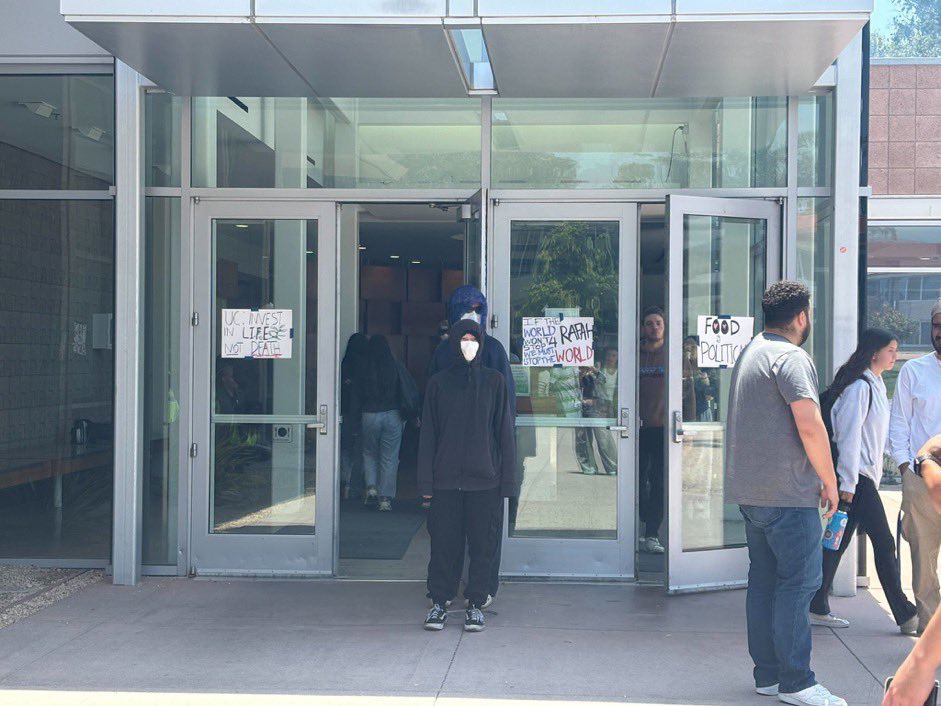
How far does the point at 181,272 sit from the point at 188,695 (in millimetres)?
3139

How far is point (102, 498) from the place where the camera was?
7.46 m

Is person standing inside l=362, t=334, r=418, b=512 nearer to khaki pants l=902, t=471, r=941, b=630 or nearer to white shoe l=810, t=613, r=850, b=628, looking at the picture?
white shoe l=810, t=613, r=850, b=628

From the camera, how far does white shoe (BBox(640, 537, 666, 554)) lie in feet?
24.5

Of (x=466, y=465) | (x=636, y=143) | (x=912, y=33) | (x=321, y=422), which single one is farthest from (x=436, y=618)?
(x=912, y=33)

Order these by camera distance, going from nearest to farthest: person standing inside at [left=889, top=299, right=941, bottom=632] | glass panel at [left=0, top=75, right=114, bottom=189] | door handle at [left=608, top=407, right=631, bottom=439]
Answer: person standing inside at [left=889, top=299, right=941, bottom=632] → door handle at [left=608, top=407, right=631, bottom=439] → glass panel at [left=0, top=75, right=114, bottom=189]

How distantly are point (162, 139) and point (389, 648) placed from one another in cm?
371

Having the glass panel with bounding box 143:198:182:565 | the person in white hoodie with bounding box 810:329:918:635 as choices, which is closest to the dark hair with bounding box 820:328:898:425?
the person in white hoodie with bounding box 810:329:918:635

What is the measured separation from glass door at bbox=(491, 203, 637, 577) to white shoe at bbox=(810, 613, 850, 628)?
129 centimetres

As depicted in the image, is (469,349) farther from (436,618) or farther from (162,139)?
(162,139)

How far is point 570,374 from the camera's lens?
271 inches

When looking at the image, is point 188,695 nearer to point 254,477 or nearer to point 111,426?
point 254,477

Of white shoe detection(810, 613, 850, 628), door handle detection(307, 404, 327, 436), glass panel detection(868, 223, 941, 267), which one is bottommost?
white shoe detection(810, 613, 850, 628)

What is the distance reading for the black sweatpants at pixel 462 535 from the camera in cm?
582

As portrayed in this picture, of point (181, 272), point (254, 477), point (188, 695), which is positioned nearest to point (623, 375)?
point (254, 477)
